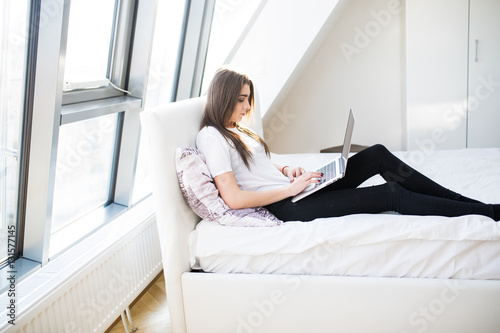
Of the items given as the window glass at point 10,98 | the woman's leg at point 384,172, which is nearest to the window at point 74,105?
the window glass at point 10,98

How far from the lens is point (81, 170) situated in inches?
76.0

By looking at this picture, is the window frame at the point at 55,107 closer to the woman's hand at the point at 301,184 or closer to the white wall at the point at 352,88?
the woman's hand at the point at 301,184

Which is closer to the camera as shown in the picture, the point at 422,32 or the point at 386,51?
the point at 422,32

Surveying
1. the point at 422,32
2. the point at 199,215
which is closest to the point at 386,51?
the point at 422,32

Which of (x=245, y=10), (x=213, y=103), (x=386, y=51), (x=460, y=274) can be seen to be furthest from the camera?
(x=386, y=51)

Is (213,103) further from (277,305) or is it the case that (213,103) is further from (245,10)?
(245,10)

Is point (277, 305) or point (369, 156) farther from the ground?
point (369, 156)

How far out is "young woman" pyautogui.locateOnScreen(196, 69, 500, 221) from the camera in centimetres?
167

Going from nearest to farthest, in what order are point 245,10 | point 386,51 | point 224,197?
point 224,197 → point 245,10 → point 386,51

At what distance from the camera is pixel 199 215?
1707 mm

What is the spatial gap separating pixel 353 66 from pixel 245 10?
5.77 feet

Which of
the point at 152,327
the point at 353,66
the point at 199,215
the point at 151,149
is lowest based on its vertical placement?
the point at 152,327

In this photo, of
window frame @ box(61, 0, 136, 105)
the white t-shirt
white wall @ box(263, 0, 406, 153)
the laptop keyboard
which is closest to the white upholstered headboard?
the white t-shirt

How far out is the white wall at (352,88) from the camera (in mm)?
4168
